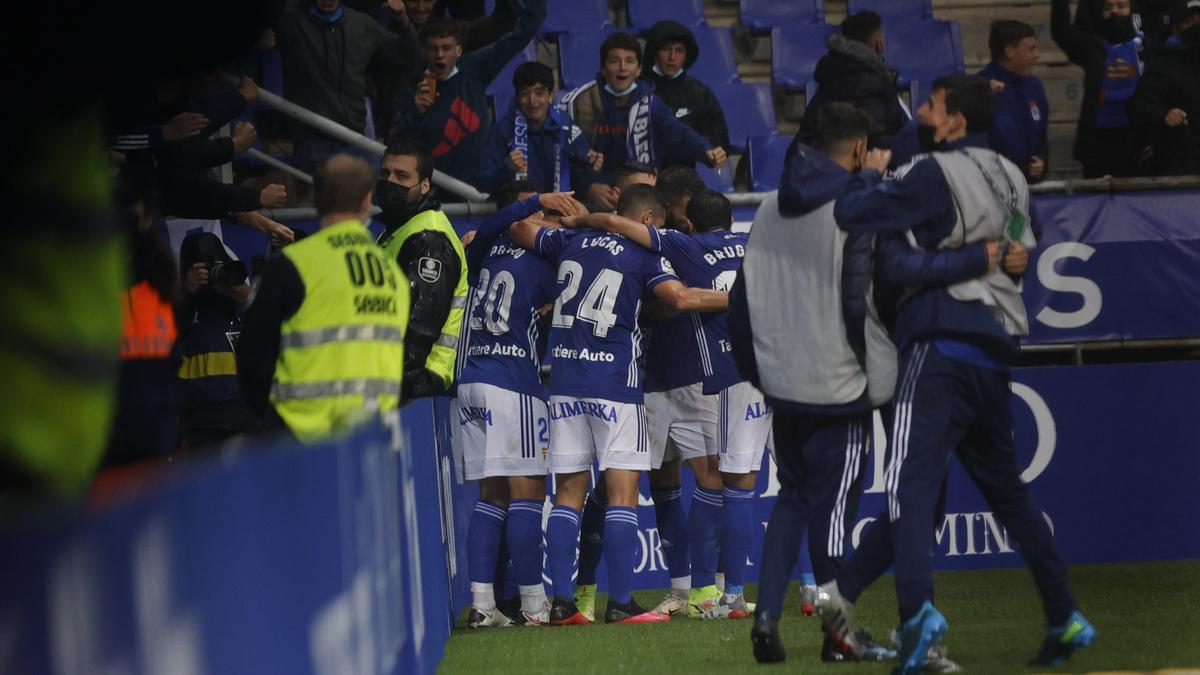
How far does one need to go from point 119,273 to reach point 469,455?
20.5ft

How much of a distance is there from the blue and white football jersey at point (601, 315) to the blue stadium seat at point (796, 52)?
17.8 ft

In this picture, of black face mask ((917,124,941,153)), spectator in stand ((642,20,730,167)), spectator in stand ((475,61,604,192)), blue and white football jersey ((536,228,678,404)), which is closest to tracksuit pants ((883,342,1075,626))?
black face mask ((917,124,941,153))

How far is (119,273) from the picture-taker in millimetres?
2303

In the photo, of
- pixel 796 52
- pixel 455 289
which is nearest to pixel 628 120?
pixel 796 52

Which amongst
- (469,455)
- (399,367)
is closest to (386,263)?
(399,367)

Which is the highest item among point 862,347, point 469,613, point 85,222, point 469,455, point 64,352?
point 85,222

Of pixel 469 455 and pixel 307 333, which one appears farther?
pixel 469 455

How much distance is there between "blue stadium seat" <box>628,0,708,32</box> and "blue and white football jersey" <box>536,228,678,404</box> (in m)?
5.45

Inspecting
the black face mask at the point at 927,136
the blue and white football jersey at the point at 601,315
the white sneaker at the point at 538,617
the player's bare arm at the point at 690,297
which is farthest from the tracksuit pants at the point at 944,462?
the white sneaker at the point at 538,617

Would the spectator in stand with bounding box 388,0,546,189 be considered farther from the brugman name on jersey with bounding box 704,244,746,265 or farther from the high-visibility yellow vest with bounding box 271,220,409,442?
the high-visibility yellow vest with bounding box 271,220,409,442

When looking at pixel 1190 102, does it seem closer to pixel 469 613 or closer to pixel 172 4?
pixel 469 613

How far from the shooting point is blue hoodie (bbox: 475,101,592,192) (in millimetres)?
10227

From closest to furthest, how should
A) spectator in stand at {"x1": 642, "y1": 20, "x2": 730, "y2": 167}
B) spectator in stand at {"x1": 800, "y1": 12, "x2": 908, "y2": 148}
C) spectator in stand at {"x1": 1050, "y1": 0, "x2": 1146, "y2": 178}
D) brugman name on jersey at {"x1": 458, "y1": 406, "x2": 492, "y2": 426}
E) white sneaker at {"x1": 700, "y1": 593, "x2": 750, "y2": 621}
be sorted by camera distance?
brugman name on jersey at {"x1": 458, "y1": 406, "x2": 492, "y2": 426}, white sneaker at {"x1": 700, "y1": 593, "x2": 750, "y2": 621}, spectator in stand at {"x1": 800, "y1": 12, "x2": 908, "y2": 148}, spectator in stand at {"x1": 642, "y1": 20, "x2": 730, "y2": 167}, spectator in stand at {"x1": 1050, "y1": 0, "x2": 1146, "y2": 178}

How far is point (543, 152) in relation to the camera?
10375 millimetres
